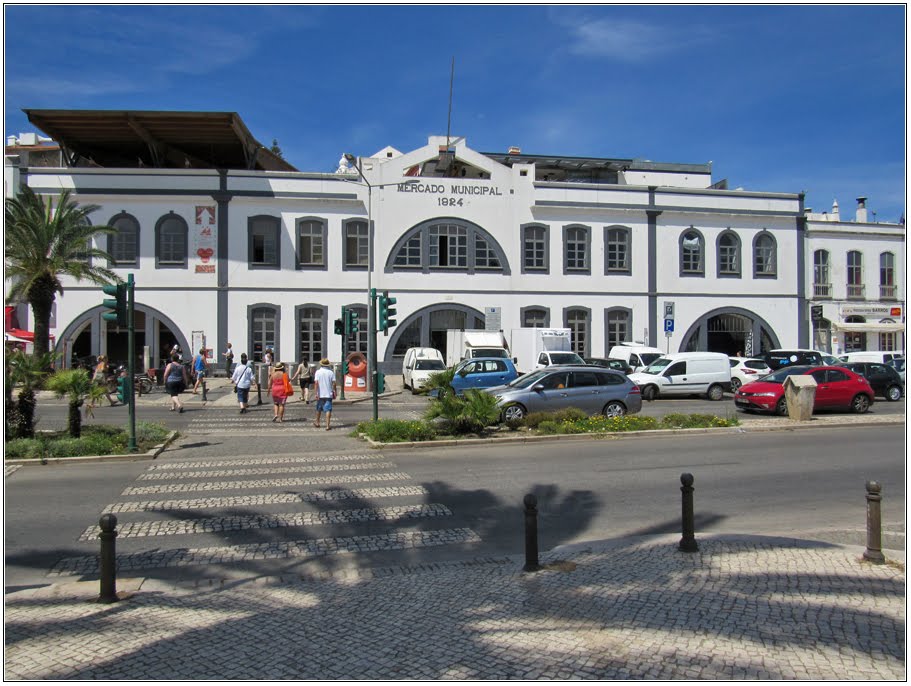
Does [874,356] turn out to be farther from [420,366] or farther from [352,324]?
[352,324]

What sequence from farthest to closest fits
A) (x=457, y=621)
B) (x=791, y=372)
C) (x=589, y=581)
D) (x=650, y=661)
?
(x=791, y=372) < (x=589, y=581) < (x=457, y=621) < (x=650, y=661)

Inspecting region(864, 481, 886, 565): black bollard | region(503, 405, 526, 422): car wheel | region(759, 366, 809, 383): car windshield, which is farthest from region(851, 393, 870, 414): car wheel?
region(864, 481, 886, 565): black bollard

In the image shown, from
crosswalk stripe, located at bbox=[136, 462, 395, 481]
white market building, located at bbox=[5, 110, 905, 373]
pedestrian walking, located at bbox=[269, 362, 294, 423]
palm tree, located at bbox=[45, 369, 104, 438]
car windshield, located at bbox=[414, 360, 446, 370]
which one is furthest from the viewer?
white market building, located at bbox=[5, 110, 905, 373]

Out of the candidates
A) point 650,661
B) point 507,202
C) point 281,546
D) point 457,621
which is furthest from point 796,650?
point 507,202

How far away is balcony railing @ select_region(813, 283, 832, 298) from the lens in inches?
1519

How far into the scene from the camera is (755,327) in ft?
123

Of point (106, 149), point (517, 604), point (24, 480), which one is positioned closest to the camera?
point (517, 604)

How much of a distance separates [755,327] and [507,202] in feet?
49.6

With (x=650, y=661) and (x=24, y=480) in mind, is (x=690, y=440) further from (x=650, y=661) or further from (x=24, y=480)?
(x=24, y=480)

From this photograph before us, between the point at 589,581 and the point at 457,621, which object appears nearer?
the point at 457,621

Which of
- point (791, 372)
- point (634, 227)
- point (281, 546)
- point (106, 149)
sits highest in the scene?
A: point (106, 149)

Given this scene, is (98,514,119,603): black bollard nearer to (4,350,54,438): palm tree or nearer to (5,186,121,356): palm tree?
(4,350,54,438): palm tree

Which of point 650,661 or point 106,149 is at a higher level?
point 106,149

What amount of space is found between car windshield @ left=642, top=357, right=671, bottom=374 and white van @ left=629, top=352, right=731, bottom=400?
0.74 ft
